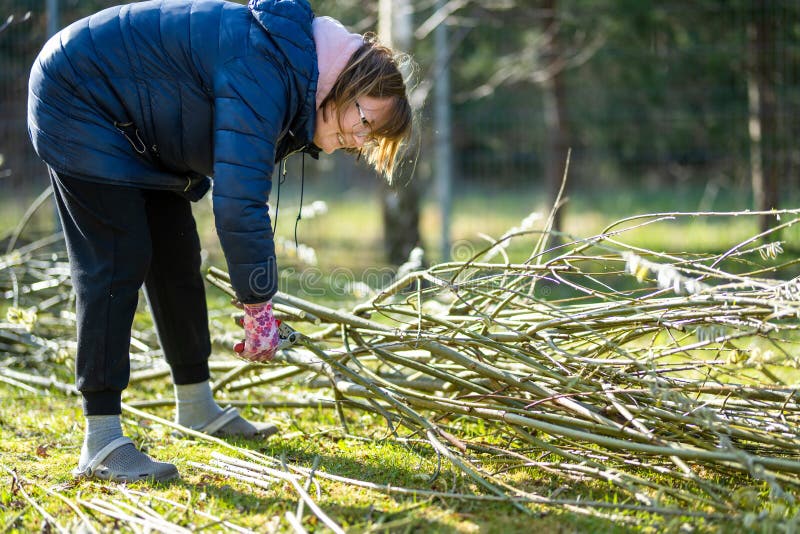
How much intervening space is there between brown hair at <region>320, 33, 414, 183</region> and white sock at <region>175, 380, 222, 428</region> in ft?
3.16

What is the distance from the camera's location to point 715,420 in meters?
1.92

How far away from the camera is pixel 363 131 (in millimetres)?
2180

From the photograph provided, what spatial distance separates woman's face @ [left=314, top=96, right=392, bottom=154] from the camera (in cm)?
214

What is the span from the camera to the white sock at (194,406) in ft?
8.30

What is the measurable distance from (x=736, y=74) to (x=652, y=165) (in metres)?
1.23

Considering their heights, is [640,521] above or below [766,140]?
below

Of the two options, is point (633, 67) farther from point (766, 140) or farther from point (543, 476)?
point (543, 476)

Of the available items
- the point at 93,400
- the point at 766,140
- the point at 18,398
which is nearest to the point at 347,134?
the point at 93,400

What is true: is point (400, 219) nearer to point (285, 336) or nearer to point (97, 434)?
point (285, 336)

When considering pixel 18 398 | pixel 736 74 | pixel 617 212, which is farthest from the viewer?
pixel 617 212

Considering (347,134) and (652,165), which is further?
(652,165)

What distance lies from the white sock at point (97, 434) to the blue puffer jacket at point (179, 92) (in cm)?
55

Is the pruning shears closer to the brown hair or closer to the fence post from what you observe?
the brown hair

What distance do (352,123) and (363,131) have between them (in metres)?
0.04
